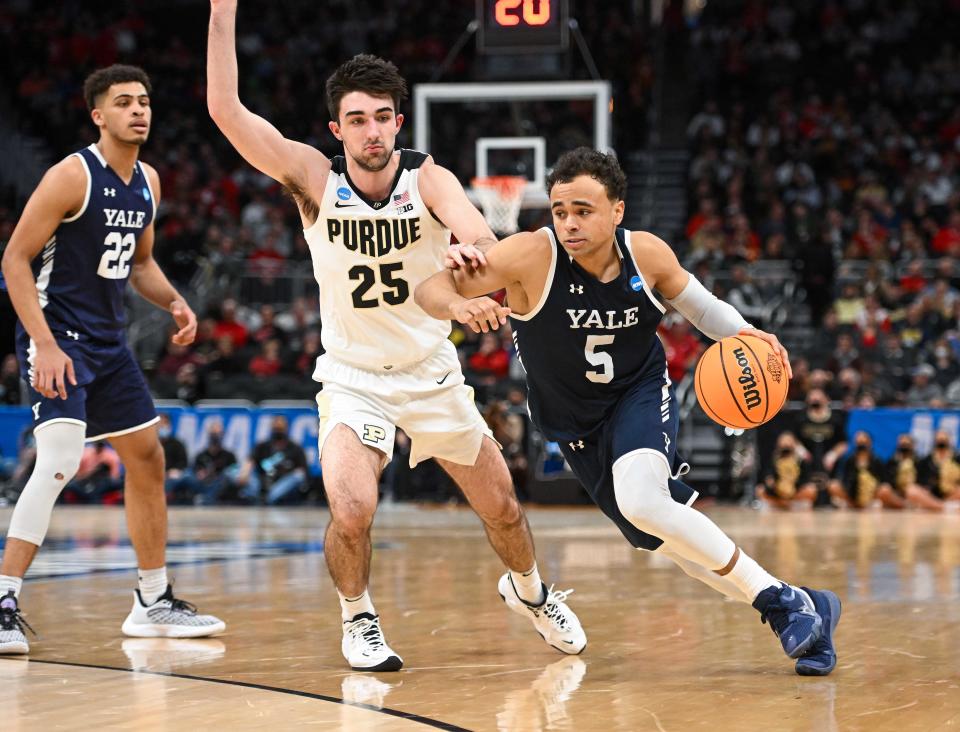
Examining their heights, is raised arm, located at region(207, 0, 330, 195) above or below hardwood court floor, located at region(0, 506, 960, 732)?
above

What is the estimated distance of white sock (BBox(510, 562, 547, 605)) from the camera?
5574mm

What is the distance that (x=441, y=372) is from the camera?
544 centimetres

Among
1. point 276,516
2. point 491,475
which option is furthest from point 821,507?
point 491,475

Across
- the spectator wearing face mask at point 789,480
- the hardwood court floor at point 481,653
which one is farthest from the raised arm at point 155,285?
the spectator wearing face mask at point 789,480

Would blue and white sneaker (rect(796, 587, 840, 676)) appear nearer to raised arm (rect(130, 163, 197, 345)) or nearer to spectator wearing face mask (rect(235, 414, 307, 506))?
raised arm (rect(130, 163, 197, 345))

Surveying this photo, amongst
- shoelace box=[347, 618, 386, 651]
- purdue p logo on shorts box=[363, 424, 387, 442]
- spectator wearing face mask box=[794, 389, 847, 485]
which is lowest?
spectator wearing face mask box=[794, 389, 847, 485]

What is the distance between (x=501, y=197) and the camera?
613 inches

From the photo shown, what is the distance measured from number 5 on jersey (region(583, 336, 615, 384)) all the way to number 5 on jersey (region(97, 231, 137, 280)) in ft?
7.03

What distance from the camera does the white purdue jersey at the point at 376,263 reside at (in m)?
5.27

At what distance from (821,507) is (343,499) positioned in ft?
37.3

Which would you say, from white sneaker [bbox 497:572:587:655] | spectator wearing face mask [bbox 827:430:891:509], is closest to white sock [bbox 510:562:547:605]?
white sneaker [bbox 497:572:587:655]

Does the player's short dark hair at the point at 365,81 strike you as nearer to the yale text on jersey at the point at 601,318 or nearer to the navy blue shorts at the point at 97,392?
the yale text on jersey at the point at 601,318

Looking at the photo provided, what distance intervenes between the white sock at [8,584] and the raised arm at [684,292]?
2.81 metres

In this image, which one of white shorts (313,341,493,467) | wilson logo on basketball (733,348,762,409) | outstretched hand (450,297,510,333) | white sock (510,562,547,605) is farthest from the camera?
white sock (510,562,547,605)
